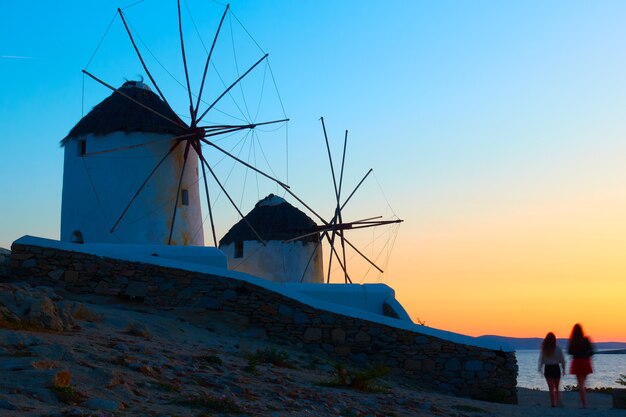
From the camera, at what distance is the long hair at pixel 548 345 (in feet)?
36.2

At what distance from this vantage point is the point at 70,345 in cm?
750

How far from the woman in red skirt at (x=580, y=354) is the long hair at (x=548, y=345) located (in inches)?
8.7

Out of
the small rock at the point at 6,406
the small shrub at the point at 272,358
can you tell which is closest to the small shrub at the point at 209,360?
the small shrub at the point at 272,358

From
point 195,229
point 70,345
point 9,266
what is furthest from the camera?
point 195,229

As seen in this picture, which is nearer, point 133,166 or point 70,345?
point 70,345

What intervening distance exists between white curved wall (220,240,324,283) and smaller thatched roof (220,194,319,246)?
23 cm

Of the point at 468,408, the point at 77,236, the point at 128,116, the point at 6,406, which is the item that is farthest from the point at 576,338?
the point at 77,236

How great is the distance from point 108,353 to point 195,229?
11104 mm

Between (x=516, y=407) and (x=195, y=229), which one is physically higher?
(x=195, y=229)

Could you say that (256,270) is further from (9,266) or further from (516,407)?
(516,407)

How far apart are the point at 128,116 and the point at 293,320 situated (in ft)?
24.9

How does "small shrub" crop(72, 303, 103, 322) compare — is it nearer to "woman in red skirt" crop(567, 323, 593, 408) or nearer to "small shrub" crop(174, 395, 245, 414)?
"small shrub" crop(174, 395, 245, 414)

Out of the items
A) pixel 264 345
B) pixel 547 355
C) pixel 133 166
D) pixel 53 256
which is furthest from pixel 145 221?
pixel 547 355

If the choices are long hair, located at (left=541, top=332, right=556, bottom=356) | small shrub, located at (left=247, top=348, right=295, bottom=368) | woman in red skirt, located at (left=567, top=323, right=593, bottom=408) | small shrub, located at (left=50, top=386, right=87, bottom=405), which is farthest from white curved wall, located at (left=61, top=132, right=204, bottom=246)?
small shrub, located at (left=50, top=386, right=87, bottom=405)
